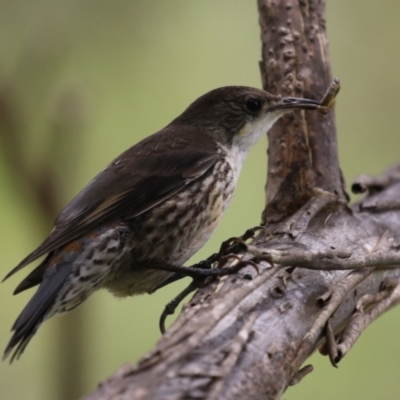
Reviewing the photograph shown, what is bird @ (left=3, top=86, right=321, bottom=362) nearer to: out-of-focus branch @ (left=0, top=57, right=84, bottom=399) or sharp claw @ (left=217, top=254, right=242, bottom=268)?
out-of-focus branch @ (left=0, top=57, right=84, bottom=399)

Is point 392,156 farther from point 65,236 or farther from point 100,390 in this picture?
point 100,390

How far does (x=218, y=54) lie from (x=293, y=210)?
302cm

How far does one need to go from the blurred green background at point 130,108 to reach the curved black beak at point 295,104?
95cm

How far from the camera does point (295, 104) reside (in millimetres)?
3621

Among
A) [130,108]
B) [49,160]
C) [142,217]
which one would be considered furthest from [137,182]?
[130,108]

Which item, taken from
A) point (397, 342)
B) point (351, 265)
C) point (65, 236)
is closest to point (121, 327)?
point (397, 342)

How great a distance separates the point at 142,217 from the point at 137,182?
0.19m

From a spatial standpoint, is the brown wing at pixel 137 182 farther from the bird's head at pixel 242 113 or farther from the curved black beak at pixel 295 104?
the curved black beak at pixel 295 104

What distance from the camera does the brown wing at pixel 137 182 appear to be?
9.87 feet

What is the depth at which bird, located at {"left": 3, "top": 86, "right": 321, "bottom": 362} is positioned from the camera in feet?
9.50

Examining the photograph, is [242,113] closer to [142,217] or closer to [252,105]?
[252,105]

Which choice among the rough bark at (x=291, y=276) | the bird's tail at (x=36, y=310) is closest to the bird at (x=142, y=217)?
the bird's tail at (x=36, y=310)

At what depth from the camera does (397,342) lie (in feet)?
17.0

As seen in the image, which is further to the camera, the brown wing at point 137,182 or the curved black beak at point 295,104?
the curved black beak at point 295,104
